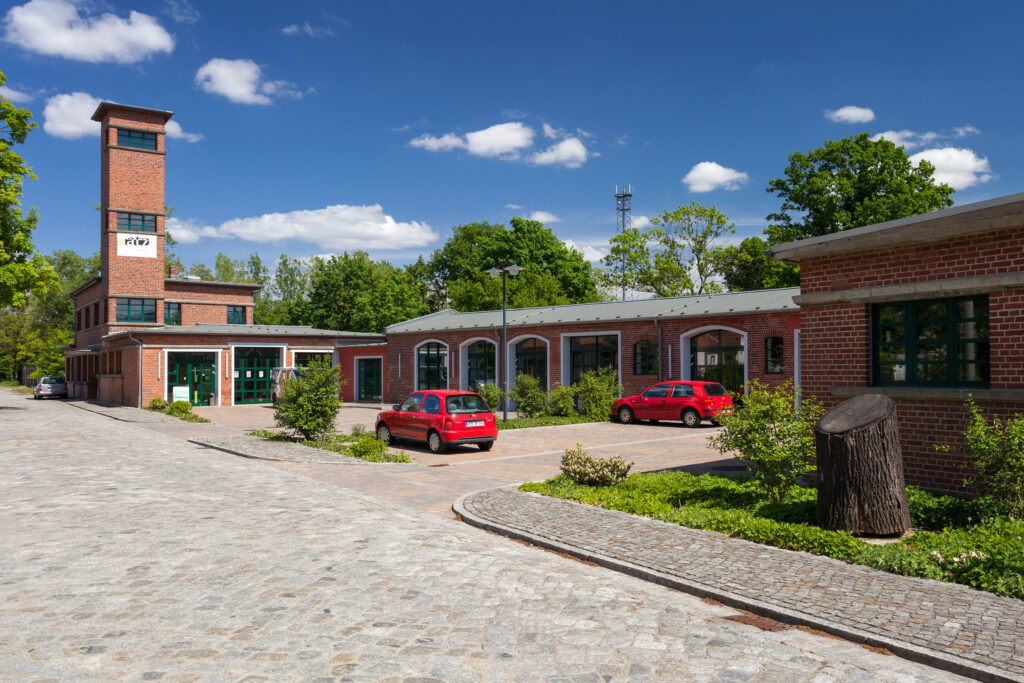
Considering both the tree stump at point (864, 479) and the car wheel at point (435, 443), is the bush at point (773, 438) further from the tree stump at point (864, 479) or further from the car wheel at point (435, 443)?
the car wheel at point (435, 443)

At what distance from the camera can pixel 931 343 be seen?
988 centimetres

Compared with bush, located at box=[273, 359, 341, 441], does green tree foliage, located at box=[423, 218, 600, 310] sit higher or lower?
higher

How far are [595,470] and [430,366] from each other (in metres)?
28.2

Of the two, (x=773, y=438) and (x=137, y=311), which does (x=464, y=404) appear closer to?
(x=773, y=438)

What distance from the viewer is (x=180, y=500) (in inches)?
404

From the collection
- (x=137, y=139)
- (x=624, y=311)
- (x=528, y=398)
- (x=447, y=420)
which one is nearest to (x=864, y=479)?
(x=447, y=420)

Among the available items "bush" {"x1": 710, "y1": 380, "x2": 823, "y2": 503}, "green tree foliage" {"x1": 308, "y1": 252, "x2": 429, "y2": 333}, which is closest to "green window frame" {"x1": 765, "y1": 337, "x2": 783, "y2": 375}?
"bush" {"x1": 710, "y1": 380, "x2": 823, "y2": 503}

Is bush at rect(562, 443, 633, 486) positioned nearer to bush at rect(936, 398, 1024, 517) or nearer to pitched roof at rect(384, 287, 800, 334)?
bush at rect(936, 398, 1024, 517)

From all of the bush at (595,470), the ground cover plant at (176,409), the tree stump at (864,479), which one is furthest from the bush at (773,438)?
the ground cover plant at (176,409)

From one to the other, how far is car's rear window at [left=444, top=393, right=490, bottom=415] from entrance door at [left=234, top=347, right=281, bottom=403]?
25.1 m

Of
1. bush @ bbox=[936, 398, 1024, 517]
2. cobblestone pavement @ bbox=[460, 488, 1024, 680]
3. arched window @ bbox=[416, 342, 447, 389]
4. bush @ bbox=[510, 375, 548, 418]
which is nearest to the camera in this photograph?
cobblestone pavement @ bbox=[460, 488, 1024, 680]

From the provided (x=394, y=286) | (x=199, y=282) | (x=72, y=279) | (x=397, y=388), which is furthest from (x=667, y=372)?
(x=72, y=279)

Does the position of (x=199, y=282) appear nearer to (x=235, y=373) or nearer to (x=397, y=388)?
(x=235, y=373)

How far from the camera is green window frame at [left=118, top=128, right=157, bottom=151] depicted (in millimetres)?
42438
